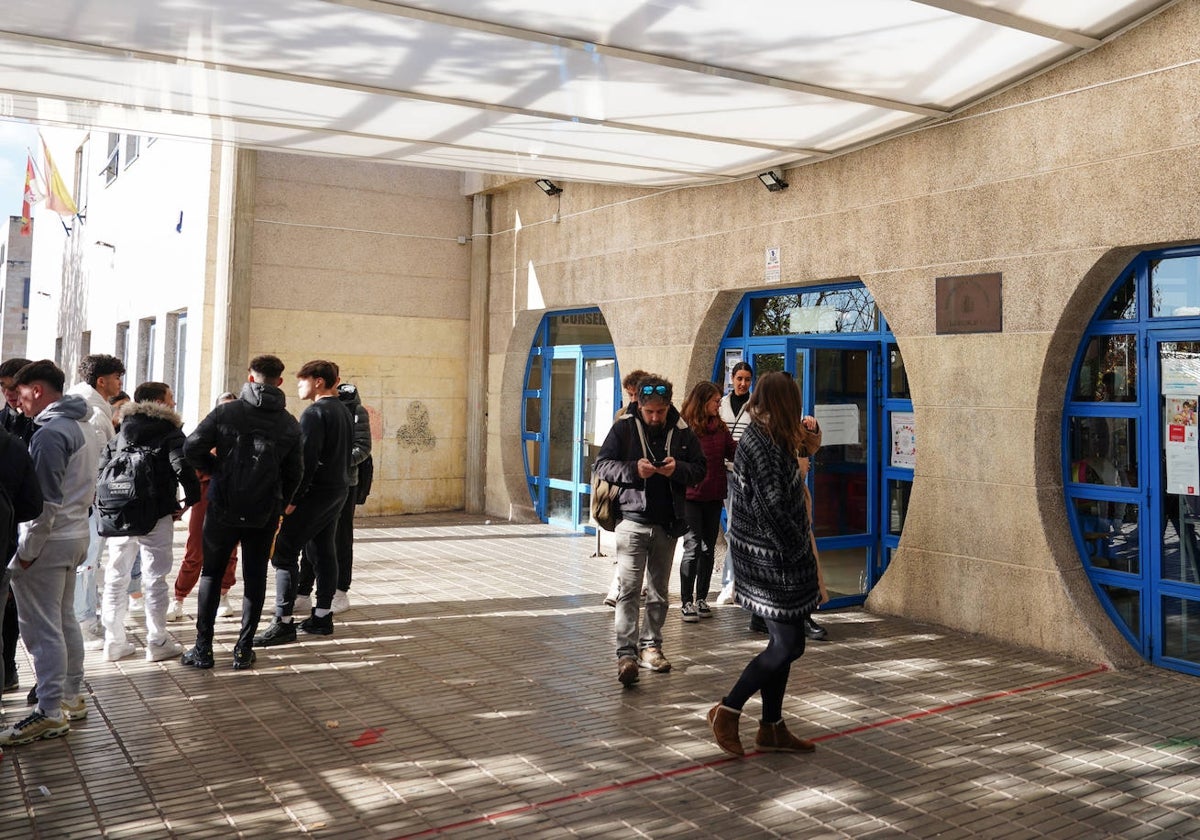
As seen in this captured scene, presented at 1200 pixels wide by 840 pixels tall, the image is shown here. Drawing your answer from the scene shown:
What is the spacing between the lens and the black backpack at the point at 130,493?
5.93m

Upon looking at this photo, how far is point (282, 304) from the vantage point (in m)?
12.8

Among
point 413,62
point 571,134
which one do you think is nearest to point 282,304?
point 571,134

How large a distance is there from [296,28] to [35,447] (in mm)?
2761

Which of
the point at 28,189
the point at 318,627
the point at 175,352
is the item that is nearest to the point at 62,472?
the point at 318,627

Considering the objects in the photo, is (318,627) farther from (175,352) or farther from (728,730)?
(175,352)

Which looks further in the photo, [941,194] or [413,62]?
[941,194]

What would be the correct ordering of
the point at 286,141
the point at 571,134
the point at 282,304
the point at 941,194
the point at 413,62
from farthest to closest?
the point at 282,304 → the point at 286,141 → the point at 571,134 → the point at 941,194 → the point at 413,62

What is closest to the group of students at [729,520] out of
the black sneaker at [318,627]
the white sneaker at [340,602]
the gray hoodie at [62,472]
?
the black sneaker at [318,627]

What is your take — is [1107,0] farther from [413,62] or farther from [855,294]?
[413,62]

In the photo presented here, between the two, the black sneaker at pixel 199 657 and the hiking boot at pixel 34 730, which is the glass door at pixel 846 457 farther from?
the hiking boot at pixel 34 730

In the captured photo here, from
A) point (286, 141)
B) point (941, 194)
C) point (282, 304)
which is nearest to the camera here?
point (941, 194)

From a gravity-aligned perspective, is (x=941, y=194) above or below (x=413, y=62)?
below

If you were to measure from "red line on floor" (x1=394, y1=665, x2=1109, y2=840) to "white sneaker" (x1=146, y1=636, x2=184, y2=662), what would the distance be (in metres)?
3.08

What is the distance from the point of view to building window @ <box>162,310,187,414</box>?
14.4m
